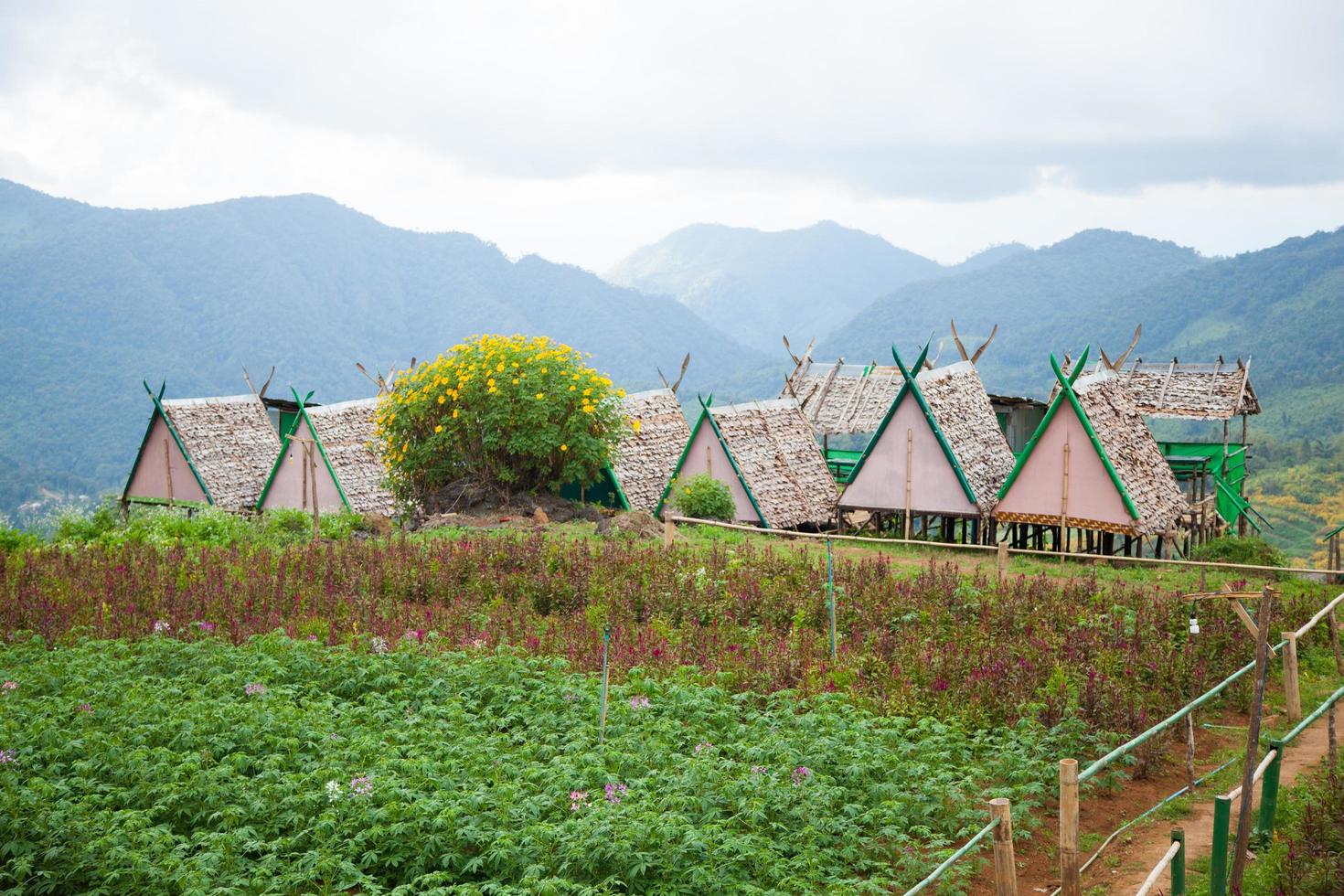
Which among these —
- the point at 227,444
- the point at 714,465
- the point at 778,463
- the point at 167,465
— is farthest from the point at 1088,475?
the point at 167,465

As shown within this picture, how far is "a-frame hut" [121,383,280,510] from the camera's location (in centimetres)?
2308

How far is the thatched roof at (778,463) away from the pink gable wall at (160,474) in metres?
10.8

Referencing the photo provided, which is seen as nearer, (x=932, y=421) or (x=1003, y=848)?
(x=1003, y=848)

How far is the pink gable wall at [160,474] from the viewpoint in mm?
23328

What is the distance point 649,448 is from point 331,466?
5.75 m

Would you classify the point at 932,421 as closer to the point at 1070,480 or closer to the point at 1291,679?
the point at 1070,480

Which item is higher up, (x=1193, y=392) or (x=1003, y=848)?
(x=1193, y=392)

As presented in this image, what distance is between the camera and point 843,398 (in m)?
31.3

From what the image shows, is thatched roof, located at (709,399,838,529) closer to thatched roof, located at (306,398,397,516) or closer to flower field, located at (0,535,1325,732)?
flower field, located at (0,535,1325,732)

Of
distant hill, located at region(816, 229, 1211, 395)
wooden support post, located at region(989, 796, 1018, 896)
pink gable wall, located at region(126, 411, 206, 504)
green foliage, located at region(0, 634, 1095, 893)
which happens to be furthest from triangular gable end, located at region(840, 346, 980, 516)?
distant hill, located at region(816, 229, 1211, 395)

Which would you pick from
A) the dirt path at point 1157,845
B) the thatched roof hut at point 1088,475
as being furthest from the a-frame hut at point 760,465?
the dirt path at point 1157,845

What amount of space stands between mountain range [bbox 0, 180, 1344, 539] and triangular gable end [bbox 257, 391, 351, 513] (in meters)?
33.9

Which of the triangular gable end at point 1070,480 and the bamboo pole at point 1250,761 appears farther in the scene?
the triangular gable end at point 1070,480

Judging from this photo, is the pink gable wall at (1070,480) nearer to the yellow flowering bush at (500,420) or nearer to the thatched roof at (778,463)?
the thatched roof at (778,463)
